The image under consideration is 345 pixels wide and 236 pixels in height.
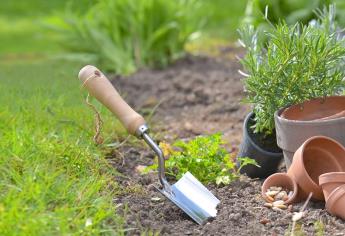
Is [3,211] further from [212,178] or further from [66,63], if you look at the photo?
[66,63]

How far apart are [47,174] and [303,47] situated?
3.83ft

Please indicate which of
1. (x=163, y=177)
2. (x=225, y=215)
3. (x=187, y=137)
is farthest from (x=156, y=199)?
(x=187, y=137)

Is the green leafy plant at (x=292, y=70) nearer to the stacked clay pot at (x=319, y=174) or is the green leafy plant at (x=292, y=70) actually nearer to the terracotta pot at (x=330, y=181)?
the stacked clay pot at (x=319, y=174)

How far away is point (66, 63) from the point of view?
7133mm

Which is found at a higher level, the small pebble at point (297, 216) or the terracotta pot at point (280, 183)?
the small pebble at point (297, 216)

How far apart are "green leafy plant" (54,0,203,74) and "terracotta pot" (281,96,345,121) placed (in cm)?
318

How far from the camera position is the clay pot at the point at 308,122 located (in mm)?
3412

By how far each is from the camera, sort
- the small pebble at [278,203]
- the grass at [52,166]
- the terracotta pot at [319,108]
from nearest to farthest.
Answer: the grass at [52,166]
the small pebble at [278,203]
the terracotta pot at [319,108]

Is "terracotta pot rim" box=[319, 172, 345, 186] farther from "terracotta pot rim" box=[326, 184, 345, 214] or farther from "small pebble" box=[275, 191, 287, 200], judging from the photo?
"small pebble" box=[275, 191, 287, 200]

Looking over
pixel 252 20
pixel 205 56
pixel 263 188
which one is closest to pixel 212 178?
pixel 263 188

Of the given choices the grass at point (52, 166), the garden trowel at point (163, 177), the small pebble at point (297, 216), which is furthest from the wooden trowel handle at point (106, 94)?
the small pebble at point (297, 216)

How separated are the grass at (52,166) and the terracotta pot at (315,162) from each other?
72 cm

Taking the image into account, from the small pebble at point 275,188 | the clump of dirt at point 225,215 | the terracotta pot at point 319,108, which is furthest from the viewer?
the terracotta pot at point 319,108

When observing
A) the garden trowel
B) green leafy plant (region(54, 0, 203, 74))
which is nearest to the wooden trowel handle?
the garden trowel
